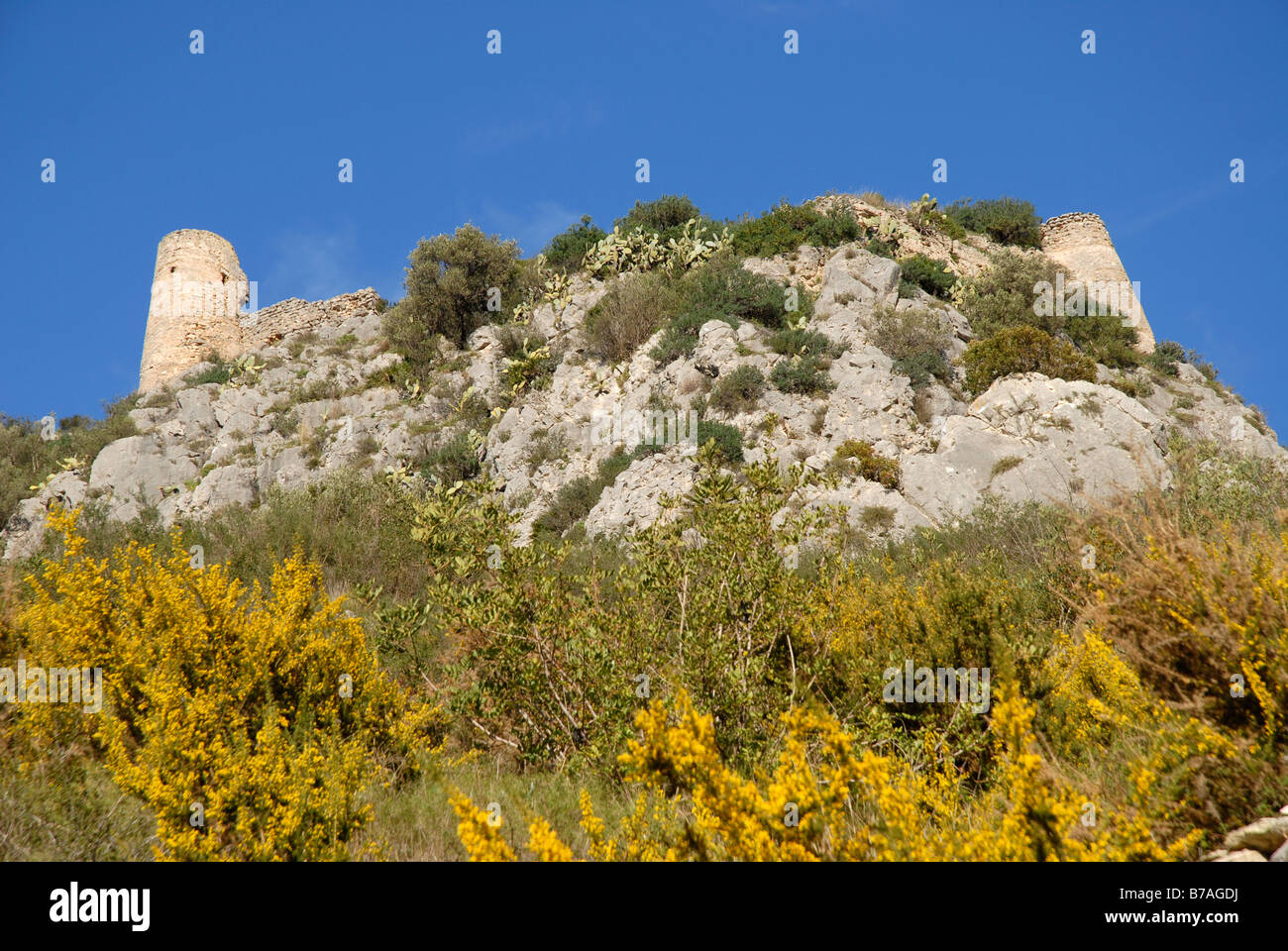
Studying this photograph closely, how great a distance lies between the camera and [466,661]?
16.6ft

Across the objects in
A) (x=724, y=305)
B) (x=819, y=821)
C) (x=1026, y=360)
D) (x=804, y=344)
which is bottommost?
(x=819, y=821)

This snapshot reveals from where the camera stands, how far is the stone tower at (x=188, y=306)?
23797 mm

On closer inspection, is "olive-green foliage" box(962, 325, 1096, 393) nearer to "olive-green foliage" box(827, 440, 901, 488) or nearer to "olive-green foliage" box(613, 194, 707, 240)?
"olive-green foliage" box(827, 440, 901, 488)

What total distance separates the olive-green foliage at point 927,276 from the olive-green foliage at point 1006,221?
746 cm

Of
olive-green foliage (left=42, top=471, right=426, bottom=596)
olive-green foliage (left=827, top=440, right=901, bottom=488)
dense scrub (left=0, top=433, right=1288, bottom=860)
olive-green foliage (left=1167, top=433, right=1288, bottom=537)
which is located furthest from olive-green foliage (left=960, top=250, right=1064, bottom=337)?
olive-green foliage (left=42, top=471, right=426, bottom=596)

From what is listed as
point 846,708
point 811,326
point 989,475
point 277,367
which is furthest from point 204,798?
point 277,367

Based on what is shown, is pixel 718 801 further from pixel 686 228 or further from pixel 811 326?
pixel 686 228

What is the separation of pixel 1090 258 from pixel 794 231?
11242 millimetres

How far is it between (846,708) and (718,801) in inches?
120

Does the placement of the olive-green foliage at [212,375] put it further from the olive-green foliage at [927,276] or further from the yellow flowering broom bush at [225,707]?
the olive-green foliage at [927,276]

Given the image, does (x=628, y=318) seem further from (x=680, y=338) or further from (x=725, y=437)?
(x=725, y=437)

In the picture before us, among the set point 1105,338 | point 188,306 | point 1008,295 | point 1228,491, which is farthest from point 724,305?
point 188,306

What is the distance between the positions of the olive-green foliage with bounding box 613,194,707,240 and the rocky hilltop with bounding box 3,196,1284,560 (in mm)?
3930

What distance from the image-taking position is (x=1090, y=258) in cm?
2503
